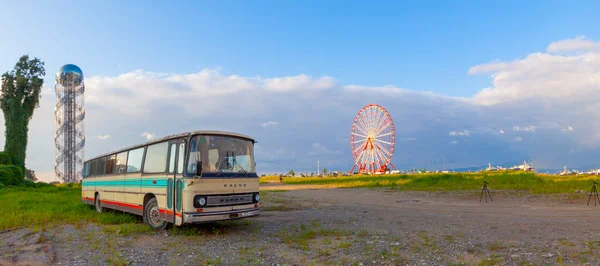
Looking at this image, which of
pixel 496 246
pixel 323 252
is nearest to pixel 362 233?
pixel 323 252

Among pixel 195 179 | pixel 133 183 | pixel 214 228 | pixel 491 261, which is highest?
pixel 195 179

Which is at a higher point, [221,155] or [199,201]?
[221,155]

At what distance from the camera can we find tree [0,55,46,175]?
4359 cm

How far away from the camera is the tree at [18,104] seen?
43594 millimetres

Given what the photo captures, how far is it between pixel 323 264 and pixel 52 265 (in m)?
5.78

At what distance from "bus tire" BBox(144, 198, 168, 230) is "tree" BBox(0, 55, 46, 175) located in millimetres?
39826

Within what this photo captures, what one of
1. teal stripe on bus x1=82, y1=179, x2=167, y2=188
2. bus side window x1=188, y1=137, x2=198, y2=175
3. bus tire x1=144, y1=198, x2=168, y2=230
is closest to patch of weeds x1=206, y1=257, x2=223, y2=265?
bus side window x1=188, y1=137, x2=198, y2=175

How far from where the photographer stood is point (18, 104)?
4425 cm

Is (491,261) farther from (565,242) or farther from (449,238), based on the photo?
(565,242)

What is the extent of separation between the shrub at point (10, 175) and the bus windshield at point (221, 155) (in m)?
34.2

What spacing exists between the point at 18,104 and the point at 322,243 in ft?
154

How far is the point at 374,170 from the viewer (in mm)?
80000

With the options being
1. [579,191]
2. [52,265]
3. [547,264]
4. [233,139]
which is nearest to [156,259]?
[52,265]

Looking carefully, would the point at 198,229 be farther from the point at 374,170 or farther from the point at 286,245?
the point at 374,170
